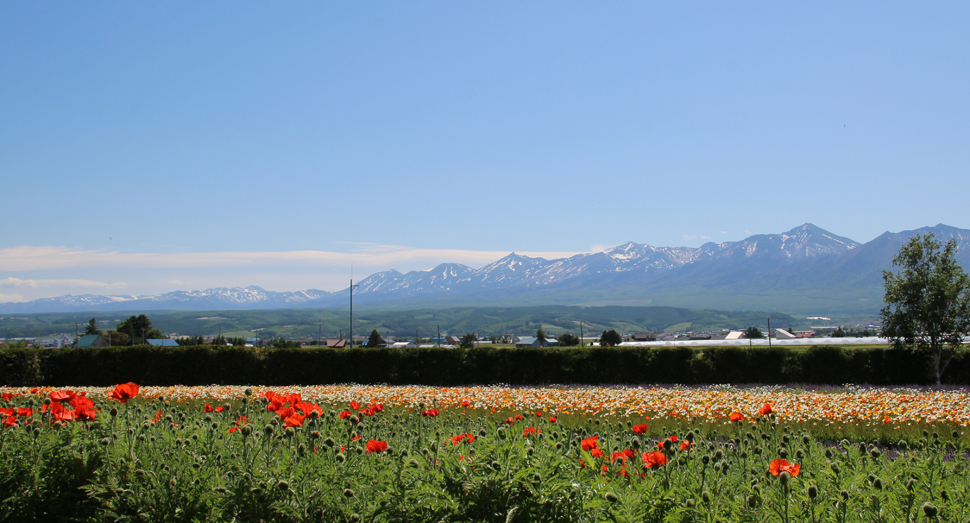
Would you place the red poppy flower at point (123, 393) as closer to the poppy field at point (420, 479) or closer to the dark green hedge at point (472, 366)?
the poppy field at point (420, 479)

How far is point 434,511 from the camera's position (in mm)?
3230

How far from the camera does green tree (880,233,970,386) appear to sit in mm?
20781

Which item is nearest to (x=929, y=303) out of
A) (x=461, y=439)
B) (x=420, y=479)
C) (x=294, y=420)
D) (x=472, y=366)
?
(x=472, y=366)

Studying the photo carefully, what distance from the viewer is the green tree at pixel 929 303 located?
2078cm

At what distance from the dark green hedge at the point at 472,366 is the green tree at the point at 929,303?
59 centimetres

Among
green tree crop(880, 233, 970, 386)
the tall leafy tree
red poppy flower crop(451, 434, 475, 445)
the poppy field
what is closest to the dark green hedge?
green tree crop(880, 233, 970, 386)

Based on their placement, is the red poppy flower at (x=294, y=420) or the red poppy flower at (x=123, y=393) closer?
the red poppy flower at (x=294, y=420)

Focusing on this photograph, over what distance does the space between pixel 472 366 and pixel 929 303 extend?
1705 cm

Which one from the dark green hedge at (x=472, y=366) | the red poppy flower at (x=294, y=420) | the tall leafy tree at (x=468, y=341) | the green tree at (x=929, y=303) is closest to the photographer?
the red poppy flower at (x=294, y=420)

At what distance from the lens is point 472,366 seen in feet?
74.0

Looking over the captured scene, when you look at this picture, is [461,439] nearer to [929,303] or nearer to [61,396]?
[61,396]

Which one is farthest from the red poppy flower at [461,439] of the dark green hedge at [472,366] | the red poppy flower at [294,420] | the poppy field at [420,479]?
the dark green hedge at [472,366]

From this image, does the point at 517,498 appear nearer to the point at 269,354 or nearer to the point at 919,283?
the point at 269,354

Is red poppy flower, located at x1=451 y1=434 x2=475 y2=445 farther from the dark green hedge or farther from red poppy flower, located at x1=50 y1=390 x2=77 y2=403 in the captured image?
the dark green hedge
